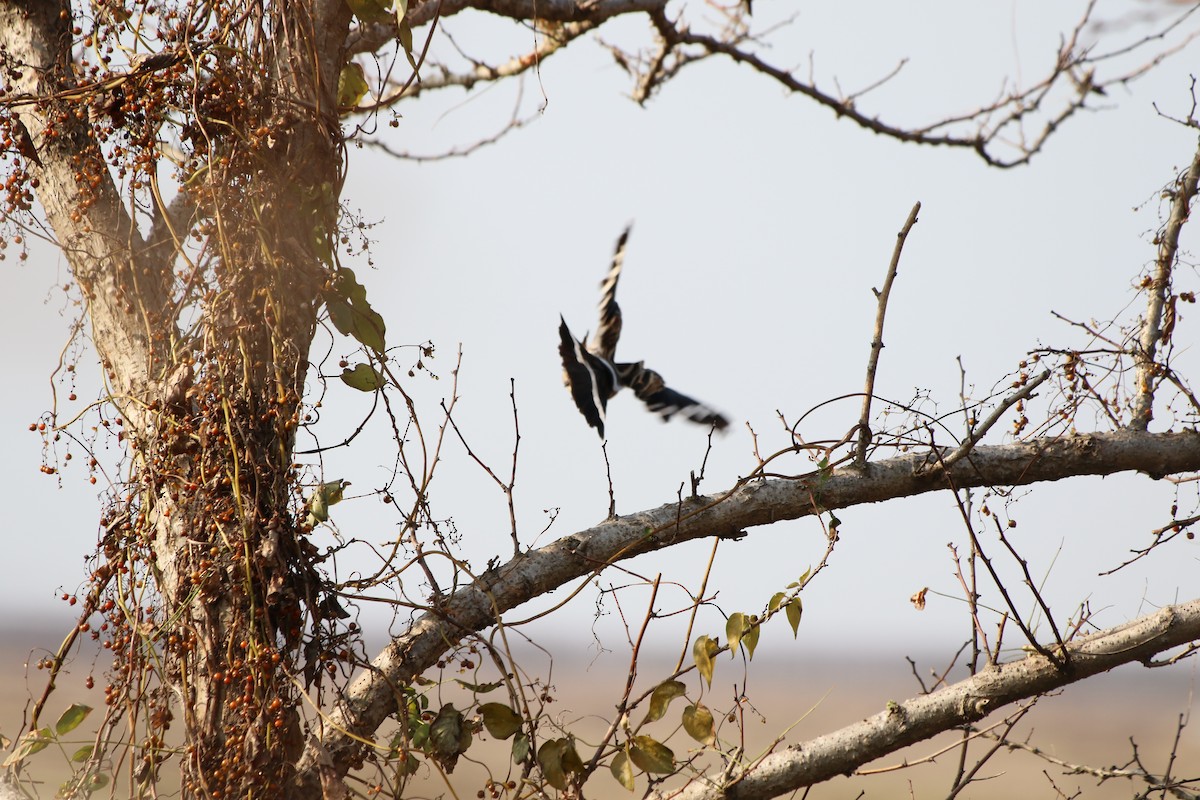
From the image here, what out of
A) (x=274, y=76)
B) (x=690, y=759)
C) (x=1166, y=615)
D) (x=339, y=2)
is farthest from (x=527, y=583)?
(x=1166, y=615)

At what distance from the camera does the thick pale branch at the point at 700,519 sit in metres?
2.12

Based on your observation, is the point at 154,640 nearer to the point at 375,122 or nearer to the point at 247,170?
the point at 247,170

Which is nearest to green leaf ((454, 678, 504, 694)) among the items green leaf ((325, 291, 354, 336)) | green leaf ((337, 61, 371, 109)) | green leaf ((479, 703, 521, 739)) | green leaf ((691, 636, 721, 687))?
green leaf ((479, 703, 521, 739))

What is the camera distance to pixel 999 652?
102 inches

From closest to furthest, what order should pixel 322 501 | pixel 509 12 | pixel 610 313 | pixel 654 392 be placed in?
pixel 322 501 → pixel 654 392 → pixel 610 313 → pixel 509 12

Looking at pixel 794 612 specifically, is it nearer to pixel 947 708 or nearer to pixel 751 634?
pixel 751 634

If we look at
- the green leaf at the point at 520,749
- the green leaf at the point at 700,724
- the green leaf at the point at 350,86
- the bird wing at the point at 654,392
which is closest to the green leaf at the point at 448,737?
the green leaf at the point at 520,749

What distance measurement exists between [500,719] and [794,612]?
0.71m

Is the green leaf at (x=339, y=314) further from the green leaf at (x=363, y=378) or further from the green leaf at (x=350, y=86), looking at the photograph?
the green leaf at (x=350, y=86)

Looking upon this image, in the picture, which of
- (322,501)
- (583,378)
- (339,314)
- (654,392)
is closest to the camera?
(322,501)

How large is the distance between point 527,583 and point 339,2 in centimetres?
152

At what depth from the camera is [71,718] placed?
2.19 meters

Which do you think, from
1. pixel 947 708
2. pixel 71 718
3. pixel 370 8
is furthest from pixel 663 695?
pixel 370 8

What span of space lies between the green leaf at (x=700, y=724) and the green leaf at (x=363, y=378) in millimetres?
1056
